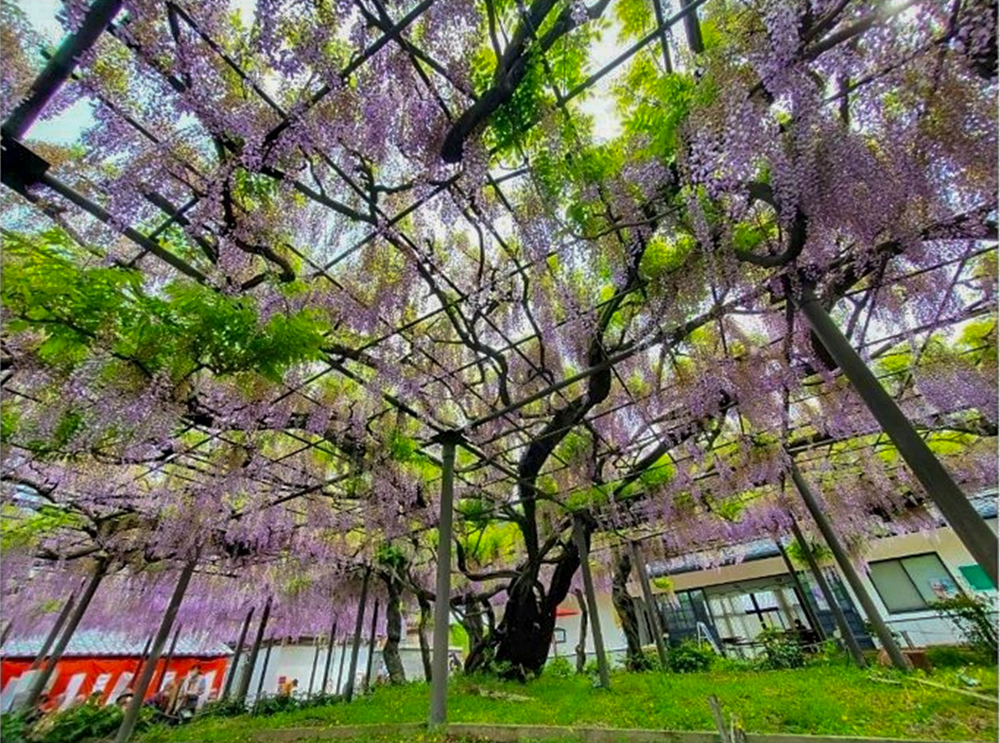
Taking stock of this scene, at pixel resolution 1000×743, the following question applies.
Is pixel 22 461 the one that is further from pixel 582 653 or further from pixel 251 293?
pixel 582 653

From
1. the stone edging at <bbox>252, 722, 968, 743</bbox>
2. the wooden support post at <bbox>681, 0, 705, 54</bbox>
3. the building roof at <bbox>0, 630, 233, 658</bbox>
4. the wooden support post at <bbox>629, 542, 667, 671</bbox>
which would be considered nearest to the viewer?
the wooden support post at <bbox>681, 0, 705, 54</bbox>

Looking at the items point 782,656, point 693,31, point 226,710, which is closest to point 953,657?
point 782,656

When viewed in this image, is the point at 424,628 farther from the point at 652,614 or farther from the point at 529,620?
the point at 652,614

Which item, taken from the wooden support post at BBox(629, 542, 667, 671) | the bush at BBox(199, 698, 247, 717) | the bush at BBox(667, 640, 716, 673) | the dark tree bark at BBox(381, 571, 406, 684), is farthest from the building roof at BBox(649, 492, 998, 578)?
the bush at BBox(199, 698, 247, 717)

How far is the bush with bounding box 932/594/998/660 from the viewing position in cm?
598

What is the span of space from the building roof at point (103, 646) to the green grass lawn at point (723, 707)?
11.6 m

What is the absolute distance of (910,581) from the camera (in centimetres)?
1209

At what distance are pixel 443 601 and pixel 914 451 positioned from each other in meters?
4.00

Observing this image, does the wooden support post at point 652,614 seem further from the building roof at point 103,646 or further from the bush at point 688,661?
the building roof at point 103,646

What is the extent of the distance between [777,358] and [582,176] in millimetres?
3298

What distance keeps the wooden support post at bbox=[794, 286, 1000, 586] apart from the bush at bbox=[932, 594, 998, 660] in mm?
5846

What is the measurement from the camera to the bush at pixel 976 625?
598 centimetres

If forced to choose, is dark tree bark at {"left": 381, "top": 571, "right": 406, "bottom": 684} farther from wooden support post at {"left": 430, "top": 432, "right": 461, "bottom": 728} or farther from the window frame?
the window frame

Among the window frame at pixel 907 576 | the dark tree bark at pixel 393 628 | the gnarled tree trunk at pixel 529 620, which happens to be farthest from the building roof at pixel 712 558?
the dark tree bark at pixel 393 628
